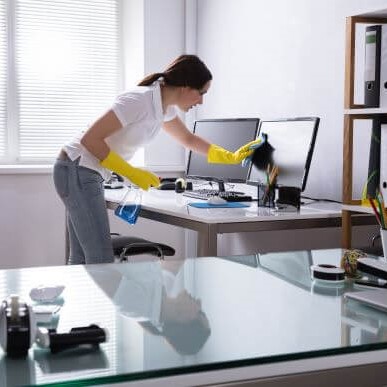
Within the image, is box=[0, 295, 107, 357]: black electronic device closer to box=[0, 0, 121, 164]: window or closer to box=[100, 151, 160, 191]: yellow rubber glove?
box=[100, 151, 160, 191]: yellow rubber glove

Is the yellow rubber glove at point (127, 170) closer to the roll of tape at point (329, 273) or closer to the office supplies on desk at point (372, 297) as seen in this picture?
the roll of tape at point (329, 273)

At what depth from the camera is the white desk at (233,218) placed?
2.49 meters

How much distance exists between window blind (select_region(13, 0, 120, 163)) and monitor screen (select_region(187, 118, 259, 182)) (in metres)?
1.29

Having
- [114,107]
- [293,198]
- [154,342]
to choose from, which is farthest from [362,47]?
[154,342]

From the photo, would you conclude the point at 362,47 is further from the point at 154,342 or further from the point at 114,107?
the point at 154,342

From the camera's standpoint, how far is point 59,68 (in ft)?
14.8

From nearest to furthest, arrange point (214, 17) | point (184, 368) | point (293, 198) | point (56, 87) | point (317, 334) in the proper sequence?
point (184, 368), point (317, 334), point (293, 198), point (214, 17), point (56, 87)

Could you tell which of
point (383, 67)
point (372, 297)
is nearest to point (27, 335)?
point (372, 297)

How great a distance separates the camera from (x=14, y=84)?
4.38 meters

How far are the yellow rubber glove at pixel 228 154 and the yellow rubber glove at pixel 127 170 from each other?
441 millimetres

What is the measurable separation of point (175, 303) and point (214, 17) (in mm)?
3404

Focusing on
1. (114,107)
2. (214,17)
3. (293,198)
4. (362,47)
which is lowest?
(293,198)

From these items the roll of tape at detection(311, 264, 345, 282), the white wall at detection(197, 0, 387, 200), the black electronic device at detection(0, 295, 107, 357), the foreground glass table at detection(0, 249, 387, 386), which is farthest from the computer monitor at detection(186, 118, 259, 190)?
the black electronic device at detection(0, 295, 107, 357)

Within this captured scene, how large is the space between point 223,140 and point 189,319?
2.38 m
